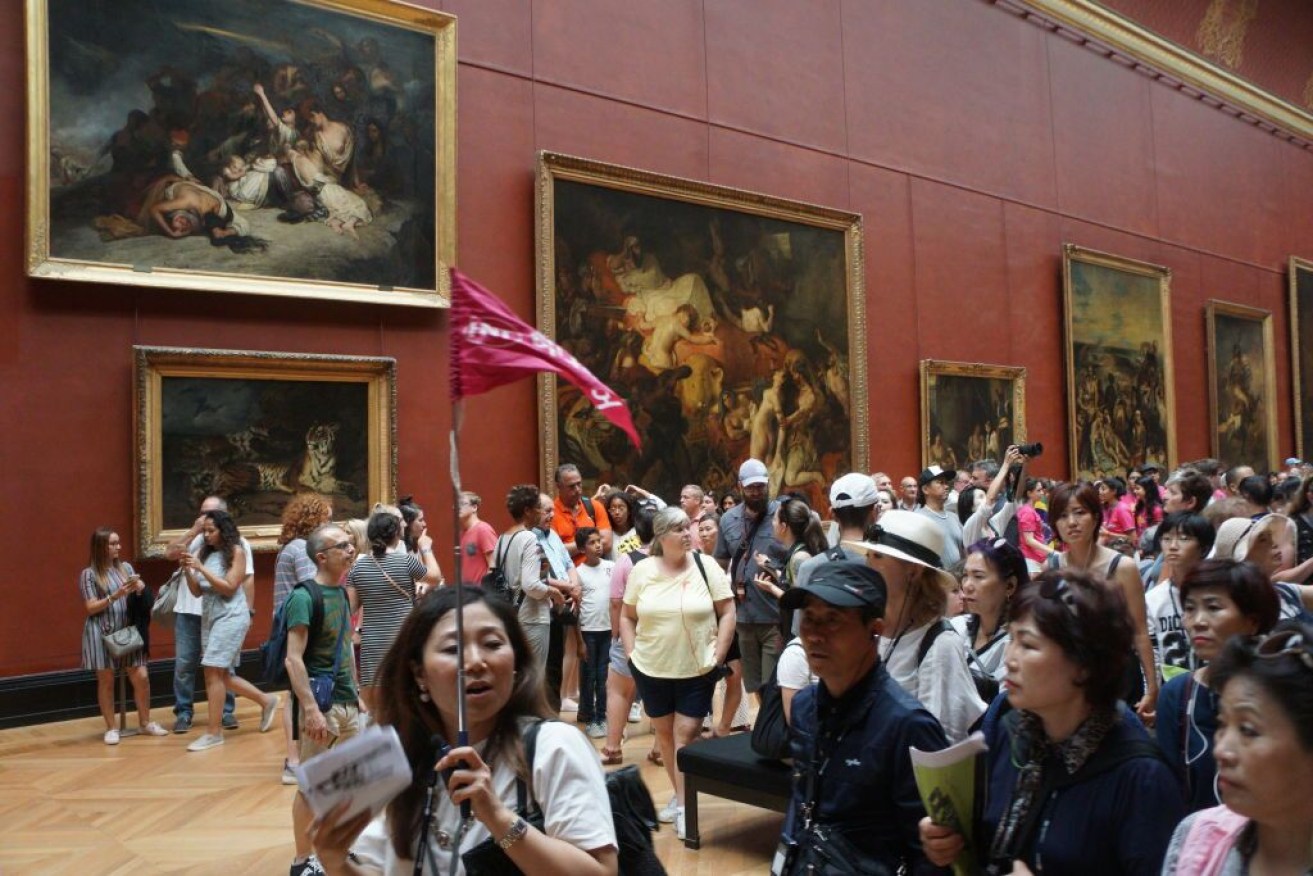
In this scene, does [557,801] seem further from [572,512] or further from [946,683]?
[572,512]

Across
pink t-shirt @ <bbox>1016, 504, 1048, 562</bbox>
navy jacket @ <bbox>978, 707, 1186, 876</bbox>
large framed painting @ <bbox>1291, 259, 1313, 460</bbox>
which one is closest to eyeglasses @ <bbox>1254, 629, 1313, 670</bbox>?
navy jacket @ <bbox>978, 707, 1186, 876</bbox>

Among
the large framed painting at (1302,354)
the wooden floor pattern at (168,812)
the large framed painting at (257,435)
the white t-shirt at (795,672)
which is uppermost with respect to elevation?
the large framed painting at (1302,354)

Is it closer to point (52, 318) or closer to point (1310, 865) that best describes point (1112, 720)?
point (1310, 865)

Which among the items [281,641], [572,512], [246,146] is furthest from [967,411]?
[281,641]

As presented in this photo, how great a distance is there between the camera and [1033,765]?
90.9 inches

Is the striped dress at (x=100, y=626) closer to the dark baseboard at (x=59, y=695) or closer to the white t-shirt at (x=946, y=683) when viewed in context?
the dark baseboard at (x=59, y=695)

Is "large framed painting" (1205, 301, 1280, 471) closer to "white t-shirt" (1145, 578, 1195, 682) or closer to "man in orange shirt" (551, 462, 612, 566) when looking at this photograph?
"man in orange shirt" (551, 462, 612, 566)

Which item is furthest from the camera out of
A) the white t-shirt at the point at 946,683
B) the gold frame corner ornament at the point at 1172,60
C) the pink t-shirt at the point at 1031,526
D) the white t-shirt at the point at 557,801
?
the gold frame corner ornament at the point at 1172,60

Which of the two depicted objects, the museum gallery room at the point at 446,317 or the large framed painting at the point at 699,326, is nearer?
the museum gallery room at the point at 446,317

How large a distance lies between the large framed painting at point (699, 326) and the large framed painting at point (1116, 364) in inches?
211

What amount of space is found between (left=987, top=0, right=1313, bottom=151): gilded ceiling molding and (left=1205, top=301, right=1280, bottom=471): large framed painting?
417cm

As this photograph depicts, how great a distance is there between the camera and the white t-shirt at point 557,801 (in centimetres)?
208

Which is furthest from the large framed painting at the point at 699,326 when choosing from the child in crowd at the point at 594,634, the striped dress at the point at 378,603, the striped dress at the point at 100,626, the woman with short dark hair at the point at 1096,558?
the woman with short dark hair at the point at 1096,558

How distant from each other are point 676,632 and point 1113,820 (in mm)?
3994
